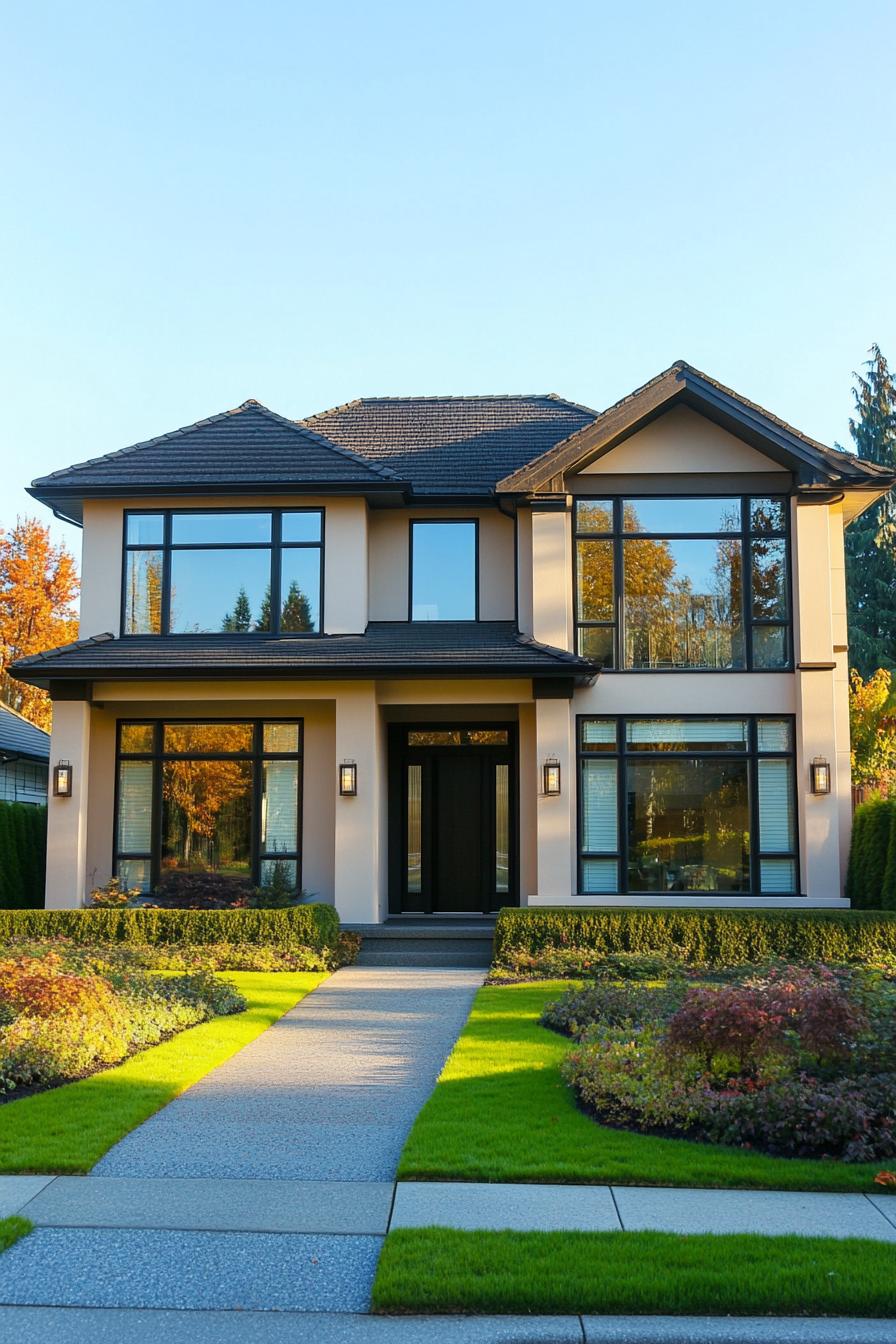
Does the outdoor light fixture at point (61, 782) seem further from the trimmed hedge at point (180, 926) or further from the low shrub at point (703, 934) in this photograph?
the low shrub at point (703, 934)

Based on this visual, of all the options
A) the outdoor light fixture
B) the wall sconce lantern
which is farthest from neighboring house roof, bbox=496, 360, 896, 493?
the outdoor light fixture

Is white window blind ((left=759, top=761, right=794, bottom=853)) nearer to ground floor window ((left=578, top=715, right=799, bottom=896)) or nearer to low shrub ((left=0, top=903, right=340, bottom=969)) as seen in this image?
ground floor window ((left=578, top=715, right=799, bottom=896))

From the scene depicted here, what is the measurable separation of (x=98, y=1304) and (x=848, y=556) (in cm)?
3743

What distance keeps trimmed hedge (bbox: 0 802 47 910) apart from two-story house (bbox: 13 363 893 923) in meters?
1.17

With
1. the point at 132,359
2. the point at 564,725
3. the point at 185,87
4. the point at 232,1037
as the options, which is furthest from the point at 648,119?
the point at 232,1037

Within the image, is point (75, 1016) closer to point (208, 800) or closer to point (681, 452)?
point (208, 800)

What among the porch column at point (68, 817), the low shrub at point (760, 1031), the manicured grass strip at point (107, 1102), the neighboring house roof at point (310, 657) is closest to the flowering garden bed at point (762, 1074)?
the low shrub at point (760, 1031)

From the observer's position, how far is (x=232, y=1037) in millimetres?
10047

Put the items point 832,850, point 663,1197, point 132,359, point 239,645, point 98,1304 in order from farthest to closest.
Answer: point 132,359 → point 239,645 → point 832,850 → point 663,1197 → point 98,1304

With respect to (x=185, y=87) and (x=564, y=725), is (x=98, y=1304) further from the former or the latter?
(x=185, y=87)

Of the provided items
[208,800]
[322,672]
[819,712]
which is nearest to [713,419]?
[819,712]

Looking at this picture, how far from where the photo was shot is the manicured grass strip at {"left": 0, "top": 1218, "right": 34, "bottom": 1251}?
213 inches

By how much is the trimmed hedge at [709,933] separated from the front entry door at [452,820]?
3362 millimetres

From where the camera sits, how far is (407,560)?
1805 centimetres
